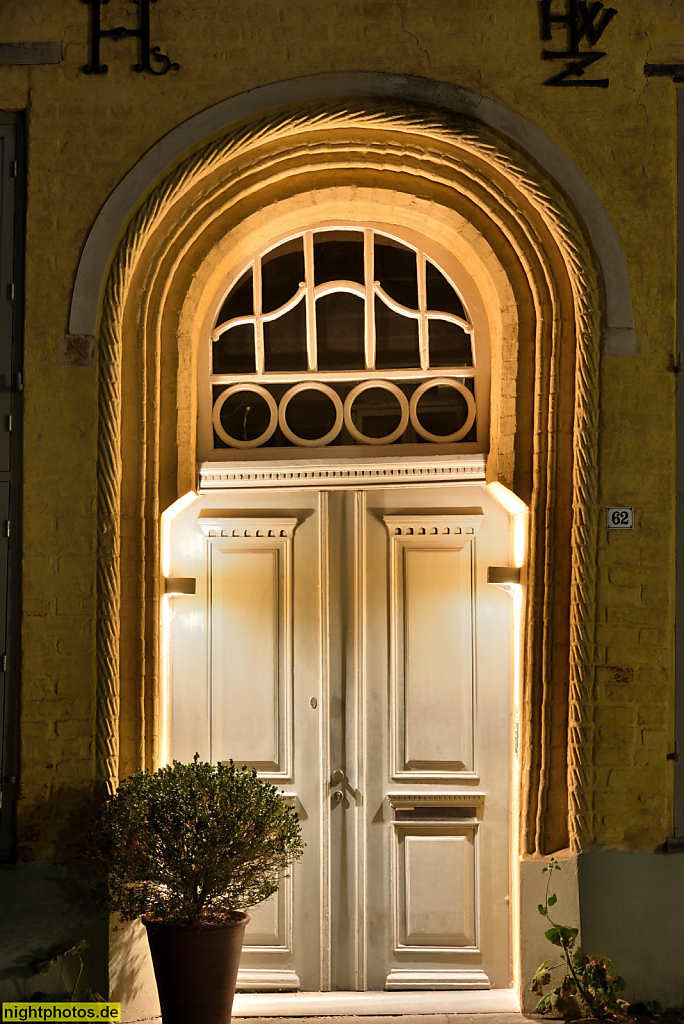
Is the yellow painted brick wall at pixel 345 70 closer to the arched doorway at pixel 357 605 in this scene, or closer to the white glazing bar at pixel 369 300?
the arched doorway at pixel 357 605

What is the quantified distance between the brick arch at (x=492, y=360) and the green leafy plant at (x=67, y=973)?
2.82 feet

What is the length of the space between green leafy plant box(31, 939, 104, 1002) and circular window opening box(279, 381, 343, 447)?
9.08ft

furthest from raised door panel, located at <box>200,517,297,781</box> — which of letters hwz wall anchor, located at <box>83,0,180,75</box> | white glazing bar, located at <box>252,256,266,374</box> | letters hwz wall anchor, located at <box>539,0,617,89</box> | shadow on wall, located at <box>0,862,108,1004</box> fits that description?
letters hwz wall anchor, located at <box>539,0,617,89</box>

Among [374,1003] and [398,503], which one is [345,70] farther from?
[374,1003]

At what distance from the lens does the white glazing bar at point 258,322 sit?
5742 millimetres

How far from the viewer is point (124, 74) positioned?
536cm

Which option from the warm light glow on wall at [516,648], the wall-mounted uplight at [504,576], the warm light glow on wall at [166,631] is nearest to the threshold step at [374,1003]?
the warm light glow on wall at [516,648]

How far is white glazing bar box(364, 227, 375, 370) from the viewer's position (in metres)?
5.72

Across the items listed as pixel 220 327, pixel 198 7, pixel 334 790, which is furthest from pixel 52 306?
pixel 334 790

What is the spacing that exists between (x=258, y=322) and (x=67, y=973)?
11.3 feet

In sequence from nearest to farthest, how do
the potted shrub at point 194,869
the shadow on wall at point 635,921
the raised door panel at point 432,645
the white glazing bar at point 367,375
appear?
the potted shrub at point 194,869 < the shadow on wall at point 635,921 < the raised door panel at point 432,645 < the white glazing bar at point 367,375

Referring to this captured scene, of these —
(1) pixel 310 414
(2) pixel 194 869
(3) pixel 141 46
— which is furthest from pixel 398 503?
(3) pixel 141 46

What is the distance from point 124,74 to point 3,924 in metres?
4.26

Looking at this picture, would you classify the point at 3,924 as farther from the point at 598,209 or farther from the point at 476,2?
the point at 476,2
